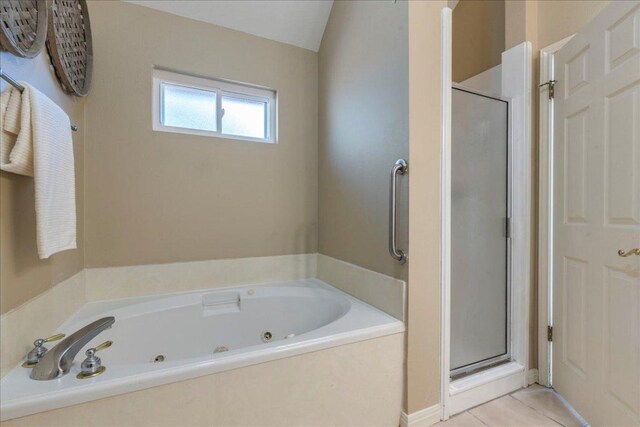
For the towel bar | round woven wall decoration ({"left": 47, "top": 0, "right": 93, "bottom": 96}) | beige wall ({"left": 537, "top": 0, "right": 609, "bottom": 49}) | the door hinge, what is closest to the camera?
the towel bar

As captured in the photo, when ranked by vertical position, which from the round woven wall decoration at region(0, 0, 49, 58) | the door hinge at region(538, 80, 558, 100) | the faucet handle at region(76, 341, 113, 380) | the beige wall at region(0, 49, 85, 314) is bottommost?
the faucet handle at region(76, 341, 113, 380)

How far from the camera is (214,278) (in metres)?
1.92

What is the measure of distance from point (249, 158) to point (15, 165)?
1245 mm

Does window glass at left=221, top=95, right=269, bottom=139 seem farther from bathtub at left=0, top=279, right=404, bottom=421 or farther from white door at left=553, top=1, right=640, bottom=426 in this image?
white door at left=553, top=1, right=640, bottom=426

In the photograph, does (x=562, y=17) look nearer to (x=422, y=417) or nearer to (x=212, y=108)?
(x=212, y=108)

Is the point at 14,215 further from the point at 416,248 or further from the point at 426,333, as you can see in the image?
the point at 426,333

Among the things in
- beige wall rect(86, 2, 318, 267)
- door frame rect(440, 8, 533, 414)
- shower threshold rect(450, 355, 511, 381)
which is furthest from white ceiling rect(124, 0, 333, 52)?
shower threshold rect(450, 355, 511, 381)

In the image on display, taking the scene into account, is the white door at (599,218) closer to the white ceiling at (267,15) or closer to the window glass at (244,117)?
the white ceiling at (267,15)

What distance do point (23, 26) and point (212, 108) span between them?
1043 mm

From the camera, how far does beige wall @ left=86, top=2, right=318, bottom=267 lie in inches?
64.7

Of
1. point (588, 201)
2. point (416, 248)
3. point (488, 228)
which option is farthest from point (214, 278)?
point (588, 201)

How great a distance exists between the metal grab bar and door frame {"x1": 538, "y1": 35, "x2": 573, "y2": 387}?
0.99m

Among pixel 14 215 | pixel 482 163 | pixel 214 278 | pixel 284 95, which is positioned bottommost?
pixel 214 278

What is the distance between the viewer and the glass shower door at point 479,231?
5.18 feet
